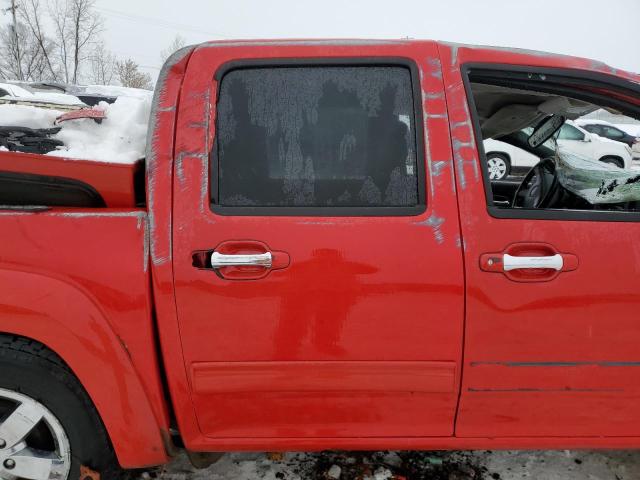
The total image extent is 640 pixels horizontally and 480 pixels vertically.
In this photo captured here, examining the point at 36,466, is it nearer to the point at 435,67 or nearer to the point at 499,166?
the point at 435,67

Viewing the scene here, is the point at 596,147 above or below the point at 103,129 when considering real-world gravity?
below

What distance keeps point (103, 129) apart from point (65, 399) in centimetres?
107

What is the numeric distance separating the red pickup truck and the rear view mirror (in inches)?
32.7

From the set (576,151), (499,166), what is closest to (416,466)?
(499,166)

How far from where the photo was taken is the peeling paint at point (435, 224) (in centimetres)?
154

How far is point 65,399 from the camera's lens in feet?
5.18

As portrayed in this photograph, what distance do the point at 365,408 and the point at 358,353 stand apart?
9.1 inches

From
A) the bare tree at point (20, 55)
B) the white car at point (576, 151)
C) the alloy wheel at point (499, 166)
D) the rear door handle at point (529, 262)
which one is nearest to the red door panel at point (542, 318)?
the rear door handle at point (529, 262)

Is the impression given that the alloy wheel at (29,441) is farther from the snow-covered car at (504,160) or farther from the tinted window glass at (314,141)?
the snow-covered car at (504,160)

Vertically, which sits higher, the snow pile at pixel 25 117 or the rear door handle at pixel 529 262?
the snow pile at pixel 25 117

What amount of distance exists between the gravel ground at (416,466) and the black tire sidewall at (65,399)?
46 cm

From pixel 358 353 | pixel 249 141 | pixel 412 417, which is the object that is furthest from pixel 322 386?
pixel 249 141

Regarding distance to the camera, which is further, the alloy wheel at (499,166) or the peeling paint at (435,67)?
the alloy wheel at (499,166)

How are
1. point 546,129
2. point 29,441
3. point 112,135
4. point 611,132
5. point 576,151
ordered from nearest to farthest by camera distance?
point 29,441 → point 112,135 → point 546,129 → point 576,151 → point 611,132
